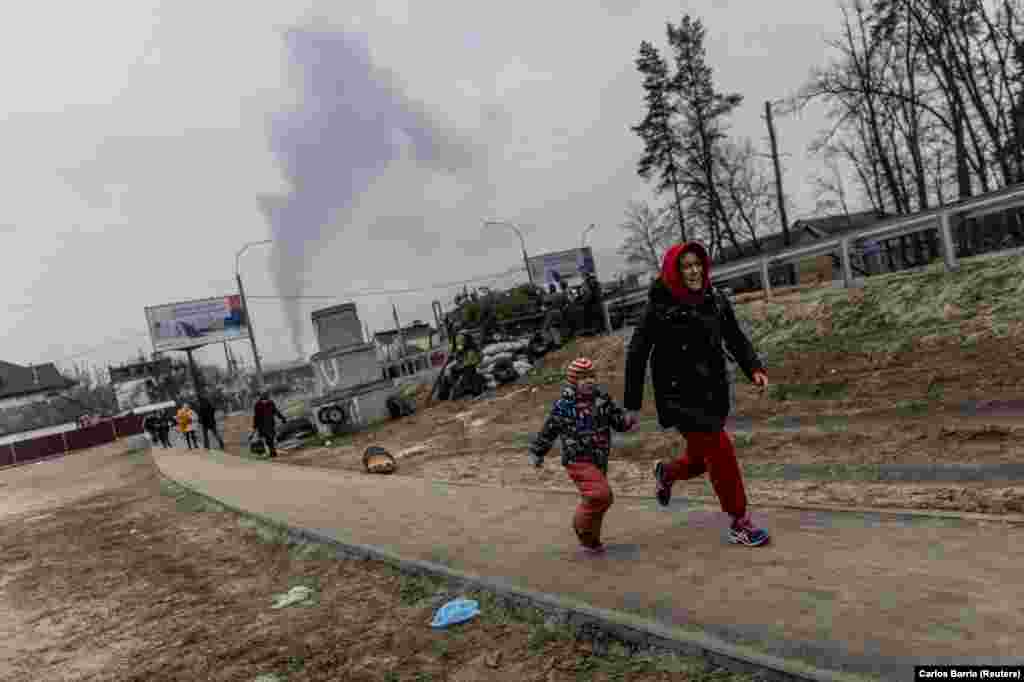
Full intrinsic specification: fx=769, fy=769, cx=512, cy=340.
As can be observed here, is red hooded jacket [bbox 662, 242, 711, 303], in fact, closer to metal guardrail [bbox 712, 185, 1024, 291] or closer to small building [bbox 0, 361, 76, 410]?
metal guardrail [bbox 712, 185, 1024, 291]

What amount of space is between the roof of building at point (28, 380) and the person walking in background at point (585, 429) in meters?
86.0

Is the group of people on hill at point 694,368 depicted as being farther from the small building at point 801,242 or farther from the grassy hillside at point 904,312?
the small building at point 801,242

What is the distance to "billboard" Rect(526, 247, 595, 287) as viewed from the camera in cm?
5528

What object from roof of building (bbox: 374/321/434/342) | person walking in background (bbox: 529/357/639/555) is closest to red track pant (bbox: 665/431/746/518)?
person walking in background (bbox: 529/357/639/555)

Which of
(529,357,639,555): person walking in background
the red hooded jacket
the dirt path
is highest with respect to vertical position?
the red hooded jacket

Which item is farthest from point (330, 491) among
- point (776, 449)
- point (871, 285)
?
point (871, 285)

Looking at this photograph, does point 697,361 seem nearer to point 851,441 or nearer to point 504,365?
point 851,441

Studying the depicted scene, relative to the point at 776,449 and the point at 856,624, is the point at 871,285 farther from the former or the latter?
the point at 856,624

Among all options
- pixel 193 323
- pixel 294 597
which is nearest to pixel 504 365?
pixel 294 597

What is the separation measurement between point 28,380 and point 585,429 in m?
89.8

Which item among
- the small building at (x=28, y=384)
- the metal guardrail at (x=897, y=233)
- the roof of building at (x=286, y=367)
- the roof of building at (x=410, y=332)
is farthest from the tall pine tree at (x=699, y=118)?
the roof of building at (x=286, y=367)

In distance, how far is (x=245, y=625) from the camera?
550cm

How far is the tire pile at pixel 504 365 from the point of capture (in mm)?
22672

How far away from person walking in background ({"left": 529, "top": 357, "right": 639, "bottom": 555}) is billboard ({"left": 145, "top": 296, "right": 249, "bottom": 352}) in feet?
144
